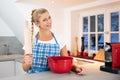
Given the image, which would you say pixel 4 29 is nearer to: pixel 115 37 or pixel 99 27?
pixel 99 27

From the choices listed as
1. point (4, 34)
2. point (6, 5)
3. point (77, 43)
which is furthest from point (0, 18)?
point (77, 43)

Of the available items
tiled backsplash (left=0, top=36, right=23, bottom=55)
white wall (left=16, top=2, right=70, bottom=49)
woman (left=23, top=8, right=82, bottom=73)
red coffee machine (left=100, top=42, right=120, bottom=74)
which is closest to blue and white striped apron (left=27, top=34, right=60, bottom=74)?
woman (left=23, top=8, right=82, bottom=73)

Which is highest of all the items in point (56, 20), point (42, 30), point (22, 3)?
point (22, 3)

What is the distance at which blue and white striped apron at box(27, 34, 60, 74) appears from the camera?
1.44 m

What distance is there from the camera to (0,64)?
9.57 feet

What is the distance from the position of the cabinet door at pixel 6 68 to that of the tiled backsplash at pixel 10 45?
0.55 m

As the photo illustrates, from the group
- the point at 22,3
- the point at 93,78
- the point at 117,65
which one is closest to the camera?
the point at 93,78

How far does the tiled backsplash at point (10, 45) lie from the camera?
3485 mm

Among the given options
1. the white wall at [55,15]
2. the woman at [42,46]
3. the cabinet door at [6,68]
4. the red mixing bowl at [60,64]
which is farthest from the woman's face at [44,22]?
the cabinet door at [6,68]

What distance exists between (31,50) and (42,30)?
209 millimetres

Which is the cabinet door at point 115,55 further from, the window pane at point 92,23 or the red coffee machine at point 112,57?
the window pane at point 92,23

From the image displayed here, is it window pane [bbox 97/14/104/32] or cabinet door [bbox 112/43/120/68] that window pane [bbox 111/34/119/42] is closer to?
window pane [bbox 97/14/104/32]

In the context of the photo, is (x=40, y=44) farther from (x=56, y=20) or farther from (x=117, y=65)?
(x=56, y=20)

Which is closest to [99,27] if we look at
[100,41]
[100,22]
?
[100,22]
